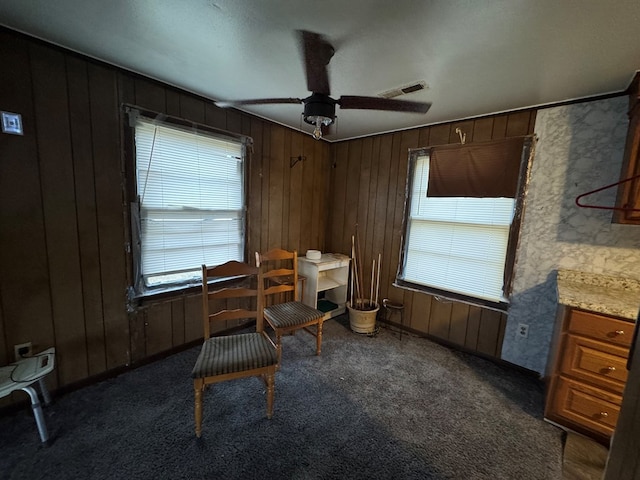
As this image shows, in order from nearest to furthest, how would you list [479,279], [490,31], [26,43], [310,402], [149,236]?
1. [490,31]
2. [26,43]
3. [310,402]
4. [149,236]
5. [479,279]

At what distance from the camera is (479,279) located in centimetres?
244

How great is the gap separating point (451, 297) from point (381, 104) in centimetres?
206

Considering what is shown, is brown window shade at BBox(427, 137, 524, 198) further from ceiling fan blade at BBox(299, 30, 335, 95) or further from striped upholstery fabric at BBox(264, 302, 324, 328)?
striped upholstery fabric at BBox(264, 302, 324, 328)

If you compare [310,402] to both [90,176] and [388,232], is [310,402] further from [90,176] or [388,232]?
[90,176]

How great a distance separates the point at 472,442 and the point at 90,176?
3.02 meters

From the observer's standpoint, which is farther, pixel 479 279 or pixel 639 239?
pixel 479 279

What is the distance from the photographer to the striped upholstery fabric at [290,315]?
84.3 inches

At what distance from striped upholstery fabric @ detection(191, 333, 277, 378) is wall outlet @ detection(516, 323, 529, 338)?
2116mm

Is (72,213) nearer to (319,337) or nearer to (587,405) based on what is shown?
(319,337)

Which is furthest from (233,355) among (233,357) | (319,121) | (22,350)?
(319,121)

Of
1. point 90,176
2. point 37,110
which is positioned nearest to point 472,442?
point 90,176

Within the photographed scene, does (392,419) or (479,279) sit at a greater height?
(479,279)

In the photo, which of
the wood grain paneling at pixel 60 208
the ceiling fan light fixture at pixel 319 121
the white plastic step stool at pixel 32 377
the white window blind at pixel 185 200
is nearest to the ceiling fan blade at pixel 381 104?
the ceiling fan light fixture at pixel 319 121

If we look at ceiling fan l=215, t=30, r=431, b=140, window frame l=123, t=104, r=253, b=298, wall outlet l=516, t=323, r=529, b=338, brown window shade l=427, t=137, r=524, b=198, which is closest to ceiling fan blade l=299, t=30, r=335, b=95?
ceiling fan l=215, t=30, r=431, b=140
